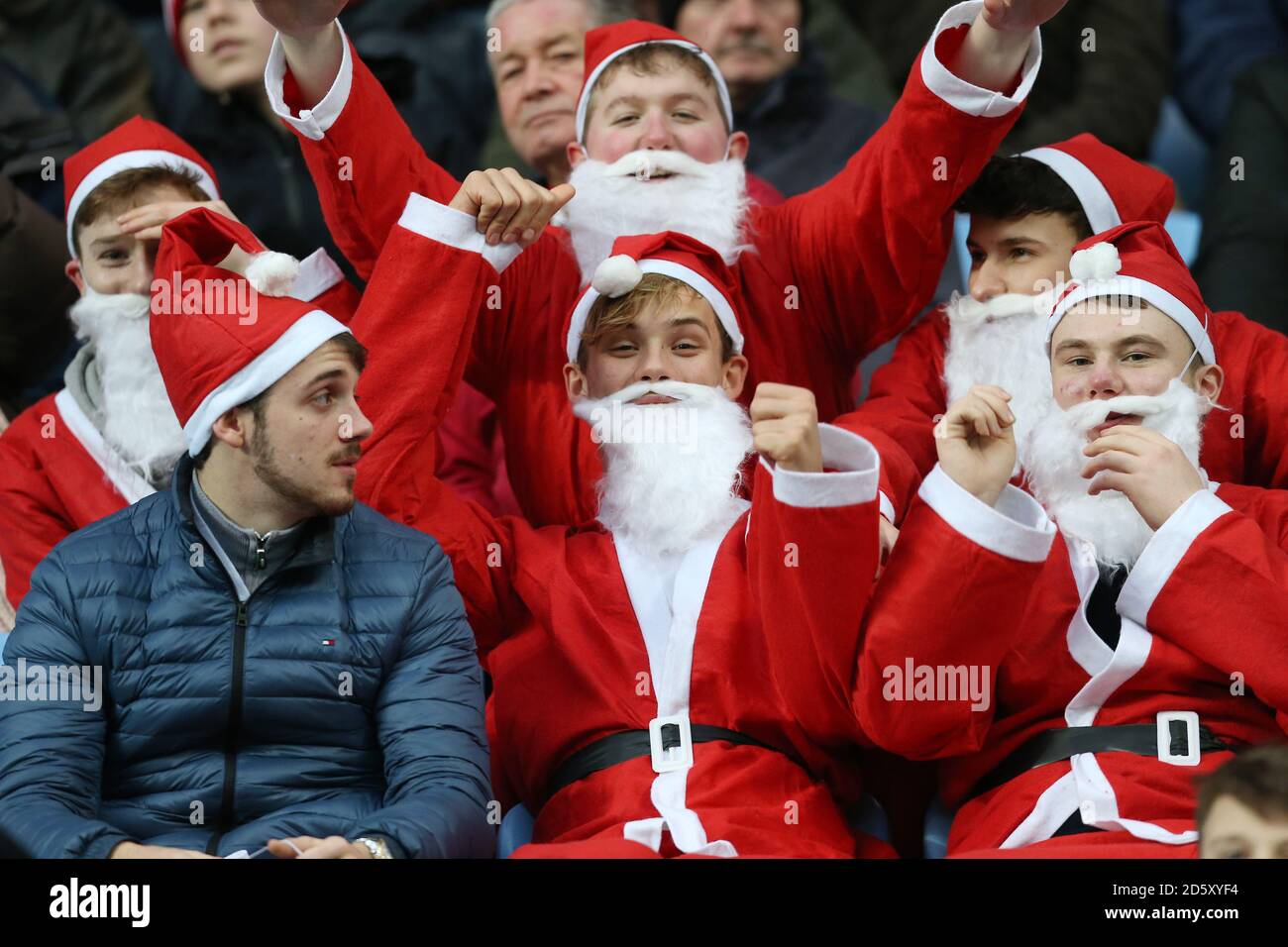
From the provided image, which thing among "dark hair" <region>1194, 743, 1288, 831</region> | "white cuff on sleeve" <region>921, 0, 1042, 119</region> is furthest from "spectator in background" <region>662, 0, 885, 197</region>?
"dark hair" <region>1194, 743, 1288, 831</region>

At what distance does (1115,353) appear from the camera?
3150 mm

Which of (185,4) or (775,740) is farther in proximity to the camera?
(185,4)

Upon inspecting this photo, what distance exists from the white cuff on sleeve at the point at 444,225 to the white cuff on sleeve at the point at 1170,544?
4.05ft

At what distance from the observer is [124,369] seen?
12.0 feet

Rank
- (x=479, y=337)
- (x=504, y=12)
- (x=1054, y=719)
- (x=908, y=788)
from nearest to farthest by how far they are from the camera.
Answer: (x=1054, y=719), (x=908, y=788), (x=479, y=337), (x=504, y=12)

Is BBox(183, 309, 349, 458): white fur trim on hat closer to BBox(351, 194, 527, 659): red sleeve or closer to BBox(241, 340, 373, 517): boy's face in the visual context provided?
BBox(241, 340, 373, 517): boy's face

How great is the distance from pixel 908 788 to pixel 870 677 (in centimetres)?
53

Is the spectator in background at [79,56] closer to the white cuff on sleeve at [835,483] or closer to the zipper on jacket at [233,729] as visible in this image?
the zipper on jacket at [233,729]

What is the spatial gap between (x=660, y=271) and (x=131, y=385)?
1.05 meters

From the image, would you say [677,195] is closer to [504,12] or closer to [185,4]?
[504,12]

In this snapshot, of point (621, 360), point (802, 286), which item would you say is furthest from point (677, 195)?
point (621, 360)

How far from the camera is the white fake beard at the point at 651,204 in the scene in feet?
12.2

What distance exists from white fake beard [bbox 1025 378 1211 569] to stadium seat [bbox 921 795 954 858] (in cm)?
49

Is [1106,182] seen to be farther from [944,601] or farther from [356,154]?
[356,154]
